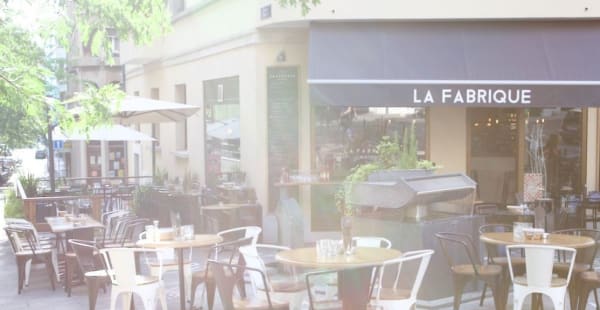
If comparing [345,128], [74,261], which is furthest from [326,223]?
[74,261]

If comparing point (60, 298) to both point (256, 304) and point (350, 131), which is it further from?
point (350, 131)

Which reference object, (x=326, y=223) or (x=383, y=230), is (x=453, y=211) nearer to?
(x=383, y=230)

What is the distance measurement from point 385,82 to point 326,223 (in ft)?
9.49

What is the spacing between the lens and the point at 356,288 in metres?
5.82

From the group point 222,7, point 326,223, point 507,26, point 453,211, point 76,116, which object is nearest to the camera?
point 76,116

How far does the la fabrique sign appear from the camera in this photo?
34.8ft

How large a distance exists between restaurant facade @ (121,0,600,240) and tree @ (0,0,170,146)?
13.2ft

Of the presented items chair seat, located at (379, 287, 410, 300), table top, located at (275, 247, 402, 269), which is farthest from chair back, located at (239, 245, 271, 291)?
chair seat, located at (379, 287, 410, 300)

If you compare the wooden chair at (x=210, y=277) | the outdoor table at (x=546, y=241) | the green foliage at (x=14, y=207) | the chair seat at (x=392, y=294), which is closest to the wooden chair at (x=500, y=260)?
the outdoor table at (x=546, y=241)

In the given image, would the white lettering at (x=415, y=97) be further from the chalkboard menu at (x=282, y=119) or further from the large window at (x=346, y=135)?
the chalkboard menu at (x=282, y=119)

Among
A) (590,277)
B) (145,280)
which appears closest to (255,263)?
(145,280)

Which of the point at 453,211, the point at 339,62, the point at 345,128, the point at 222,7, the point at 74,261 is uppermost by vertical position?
the point at 222,7

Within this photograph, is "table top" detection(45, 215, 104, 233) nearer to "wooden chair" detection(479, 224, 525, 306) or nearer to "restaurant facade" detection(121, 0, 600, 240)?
"restaurant facade" detection(121, 0, 600, 240)

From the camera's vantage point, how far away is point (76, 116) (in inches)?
274
